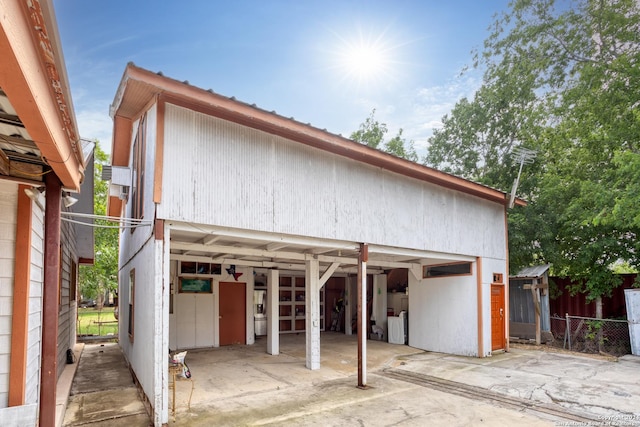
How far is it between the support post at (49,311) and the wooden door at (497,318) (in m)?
10.7

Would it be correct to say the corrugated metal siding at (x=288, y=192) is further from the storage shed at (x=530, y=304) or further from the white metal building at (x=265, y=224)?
the storage shed at (x=530, y=304)

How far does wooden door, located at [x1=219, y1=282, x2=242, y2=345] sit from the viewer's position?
41.0ft

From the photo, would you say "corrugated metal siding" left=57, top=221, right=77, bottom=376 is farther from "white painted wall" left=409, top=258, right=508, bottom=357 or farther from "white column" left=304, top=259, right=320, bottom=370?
"white painted wall" left=409, top=258, right=508, bottom=357

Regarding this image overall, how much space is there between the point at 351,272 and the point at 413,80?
12327 mm

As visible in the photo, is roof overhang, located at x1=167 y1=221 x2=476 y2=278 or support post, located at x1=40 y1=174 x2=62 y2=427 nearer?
support post, located at x1=40 y1=174 x2=62 y2=427

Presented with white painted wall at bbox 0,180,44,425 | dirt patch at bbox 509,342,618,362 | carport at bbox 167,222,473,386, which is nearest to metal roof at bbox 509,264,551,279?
dirt patch at bbox 509,342,618,362

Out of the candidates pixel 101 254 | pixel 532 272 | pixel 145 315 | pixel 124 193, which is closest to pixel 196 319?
pixel 124 193

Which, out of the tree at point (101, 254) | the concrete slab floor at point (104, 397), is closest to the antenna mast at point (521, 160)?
the concrete slab floor at point (104, 397)

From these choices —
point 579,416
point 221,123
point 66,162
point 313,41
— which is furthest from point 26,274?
point 313,41

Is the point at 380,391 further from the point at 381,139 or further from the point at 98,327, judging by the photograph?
the point at 381,139

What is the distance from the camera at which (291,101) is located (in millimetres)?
25938

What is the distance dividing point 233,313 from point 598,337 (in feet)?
34.6

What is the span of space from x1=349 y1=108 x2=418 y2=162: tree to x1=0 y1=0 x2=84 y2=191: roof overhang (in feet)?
65.3

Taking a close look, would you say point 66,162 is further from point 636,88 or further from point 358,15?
point 636,88
